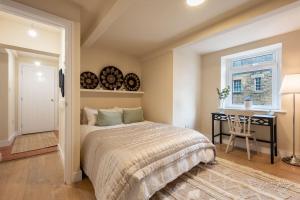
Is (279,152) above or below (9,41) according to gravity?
below

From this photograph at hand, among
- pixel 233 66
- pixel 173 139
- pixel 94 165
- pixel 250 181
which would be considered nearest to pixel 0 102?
pixel 94 165

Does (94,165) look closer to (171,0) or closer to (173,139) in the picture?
(173,139)

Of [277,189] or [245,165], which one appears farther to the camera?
[245,165]

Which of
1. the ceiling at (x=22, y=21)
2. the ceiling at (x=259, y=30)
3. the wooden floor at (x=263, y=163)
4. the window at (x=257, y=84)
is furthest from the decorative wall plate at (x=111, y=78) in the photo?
the window at (x=257, y=84)

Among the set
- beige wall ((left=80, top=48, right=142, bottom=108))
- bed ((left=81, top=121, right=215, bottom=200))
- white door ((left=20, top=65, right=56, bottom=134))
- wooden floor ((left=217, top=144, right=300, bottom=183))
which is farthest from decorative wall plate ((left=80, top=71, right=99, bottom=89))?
wooden floor ((left=217, top=144, right=300, bottom=183))

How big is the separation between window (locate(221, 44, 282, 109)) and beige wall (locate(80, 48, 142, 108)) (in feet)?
7.35

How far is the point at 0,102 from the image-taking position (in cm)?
341

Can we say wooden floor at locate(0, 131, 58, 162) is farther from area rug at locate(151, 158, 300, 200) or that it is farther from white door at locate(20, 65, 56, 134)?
area rug at locate(151, 158, 300, 200)

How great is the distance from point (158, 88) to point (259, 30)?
2154 millimetres

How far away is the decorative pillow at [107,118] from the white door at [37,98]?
292 centimetres

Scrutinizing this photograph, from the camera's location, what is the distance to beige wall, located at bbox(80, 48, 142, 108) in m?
3.35

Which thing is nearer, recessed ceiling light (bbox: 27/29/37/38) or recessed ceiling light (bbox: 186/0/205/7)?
recessed ceiling light (bbox: 186/0/205/7)

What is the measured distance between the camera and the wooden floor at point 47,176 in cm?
176

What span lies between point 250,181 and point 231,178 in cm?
22
